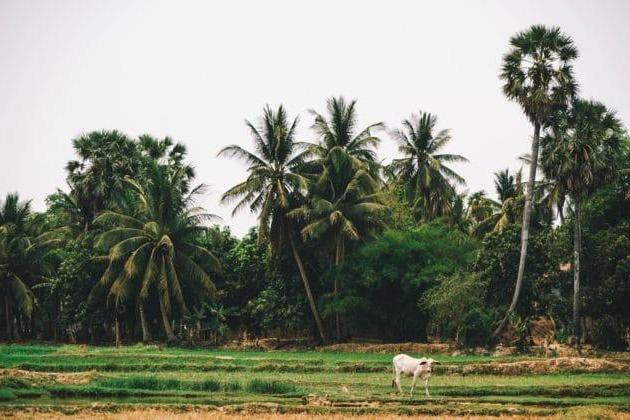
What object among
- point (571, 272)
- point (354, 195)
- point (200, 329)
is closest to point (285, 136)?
point (354, 195)

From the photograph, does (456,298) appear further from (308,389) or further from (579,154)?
(308,389)

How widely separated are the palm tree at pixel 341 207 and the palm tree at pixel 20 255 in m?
19.1

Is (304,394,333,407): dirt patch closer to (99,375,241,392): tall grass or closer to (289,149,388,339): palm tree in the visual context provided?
(99,375,241,392): tall grass

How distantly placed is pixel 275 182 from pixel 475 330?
13308mm

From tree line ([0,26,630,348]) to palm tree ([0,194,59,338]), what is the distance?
0.13 metres

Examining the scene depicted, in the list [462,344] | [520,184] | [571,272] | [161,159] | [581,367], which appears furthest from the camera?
[161,159]

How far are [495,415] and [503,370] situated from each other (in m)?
9.49

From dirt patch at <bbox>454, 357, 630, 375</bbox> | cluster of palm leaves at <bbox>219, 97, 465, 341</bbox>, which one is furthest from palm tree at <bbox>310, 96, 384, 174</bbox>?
dirt patch at <bbox>454, 357, 630, 375</bbox>

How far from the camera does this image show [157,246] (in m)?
42.6

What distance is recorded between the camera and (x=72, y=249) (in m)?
49.1

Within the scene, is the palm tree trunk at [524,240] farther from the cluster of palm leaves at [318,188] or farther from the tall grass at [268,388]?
the tall grass at [268,388]

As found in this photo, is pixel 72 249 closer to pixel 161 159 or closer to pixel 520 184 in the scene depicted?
pixel 161 159

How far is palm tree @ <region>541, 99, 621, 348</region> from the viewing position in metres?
34.2

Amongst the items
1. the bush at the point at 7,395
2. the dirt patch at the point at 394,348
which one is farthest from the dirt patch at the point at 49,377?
the dirt patch at the point at 394,348
